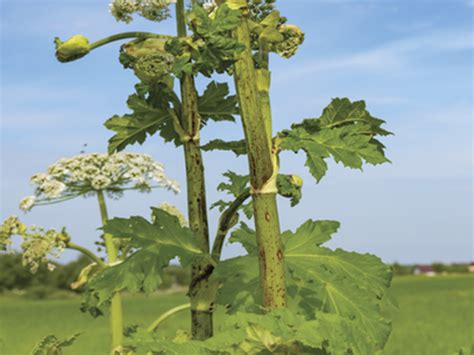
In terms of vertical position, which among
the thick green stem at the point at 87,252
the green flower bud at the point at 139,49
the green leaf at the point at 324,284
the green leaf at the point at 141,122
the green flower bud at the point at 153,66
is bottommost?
the green leaf at the point at 324,284

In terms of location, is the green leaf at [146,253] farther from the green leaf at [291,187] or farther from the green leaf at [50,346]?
the green leaf at [50,346]

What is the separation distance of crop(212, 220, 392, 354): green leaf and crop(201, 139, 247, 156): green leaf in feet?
1.76

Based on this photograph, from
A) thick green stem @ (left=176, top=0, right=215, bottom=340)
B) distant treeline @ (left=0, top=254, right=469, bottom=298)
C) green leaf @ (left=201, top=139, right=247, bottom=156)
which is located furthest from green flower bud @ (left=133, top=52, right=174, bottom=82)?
distant treeline @ (left=0, top=254, right=469, bottom=298)

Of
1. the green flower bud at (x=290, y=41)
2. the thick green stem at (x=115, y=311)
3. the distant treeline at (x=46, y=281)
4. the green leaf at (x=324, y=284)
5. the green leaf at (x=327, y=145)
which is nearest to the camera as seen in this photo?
the green leaf at (x=327, y=145)

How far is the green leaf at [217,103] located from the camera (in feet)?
10.5

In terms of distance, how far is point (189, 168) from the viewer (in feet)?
9.41

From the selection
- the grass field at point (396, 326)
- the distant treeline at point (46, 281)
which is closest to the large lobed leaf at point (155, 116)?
the grass field at point (396, 326)

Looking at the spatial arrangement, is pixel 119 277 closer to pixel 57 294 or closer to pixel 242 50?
pixel 242 50

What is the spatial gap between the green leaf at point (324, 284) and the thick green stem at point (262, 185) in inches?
9.7

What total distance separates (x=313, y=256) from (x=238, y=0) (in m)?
1.09

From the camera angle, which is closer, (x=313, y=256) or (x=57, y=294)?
(x=313, y=256)

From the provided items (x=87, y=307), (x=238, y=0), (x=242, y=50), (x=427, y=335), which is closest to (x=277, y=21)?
(x=238, y=0)

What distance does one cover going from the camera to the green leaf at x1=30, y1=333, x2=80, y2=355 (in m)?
3.61

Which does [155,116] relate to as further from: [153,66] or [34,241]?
[34,241]
